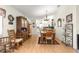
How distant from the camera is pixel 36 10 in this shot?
11.6 ft

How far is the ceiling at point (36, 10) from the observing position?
128 inches

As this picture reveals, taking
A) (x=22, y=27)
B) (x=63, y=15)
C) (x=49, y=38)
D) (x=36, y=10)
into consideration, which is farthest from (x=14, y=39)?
(x=63, y=15)

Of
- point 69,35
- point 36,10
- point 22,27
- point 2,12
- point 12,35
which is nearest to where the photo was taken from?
point 2,12

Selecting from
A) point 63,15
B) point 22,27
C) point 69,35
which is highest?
point 63,15

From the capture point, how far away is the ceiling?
325 centimetres

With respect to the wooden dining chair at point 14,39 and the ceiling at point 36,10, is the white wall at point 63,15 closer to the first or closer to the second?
the ceiling at point 36,10

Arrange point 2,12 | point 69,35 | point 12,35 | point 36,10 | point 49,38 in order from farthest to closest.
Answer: point 49,38
point 69,35
point 36,10
point 12,35
point 2,12

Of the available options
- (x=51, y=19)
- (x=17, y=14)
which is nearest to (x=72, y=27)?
(x=51, y=19)

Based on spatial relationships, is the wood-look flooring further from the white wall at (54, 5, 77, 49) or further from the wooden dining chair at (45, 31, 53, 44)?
the wooden dining chair at (45, 31, 53, 44)

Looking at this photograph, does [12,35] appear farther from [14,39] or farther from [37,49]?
[37,49]

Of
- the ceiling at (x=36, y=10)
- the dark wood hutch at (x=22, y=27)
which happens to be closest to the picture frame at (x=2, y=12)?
the ceiling at (x=36, y=10)

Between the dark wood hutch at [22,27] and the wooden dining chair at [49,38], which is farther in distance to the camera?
the wooden dining chair at [49,38]
